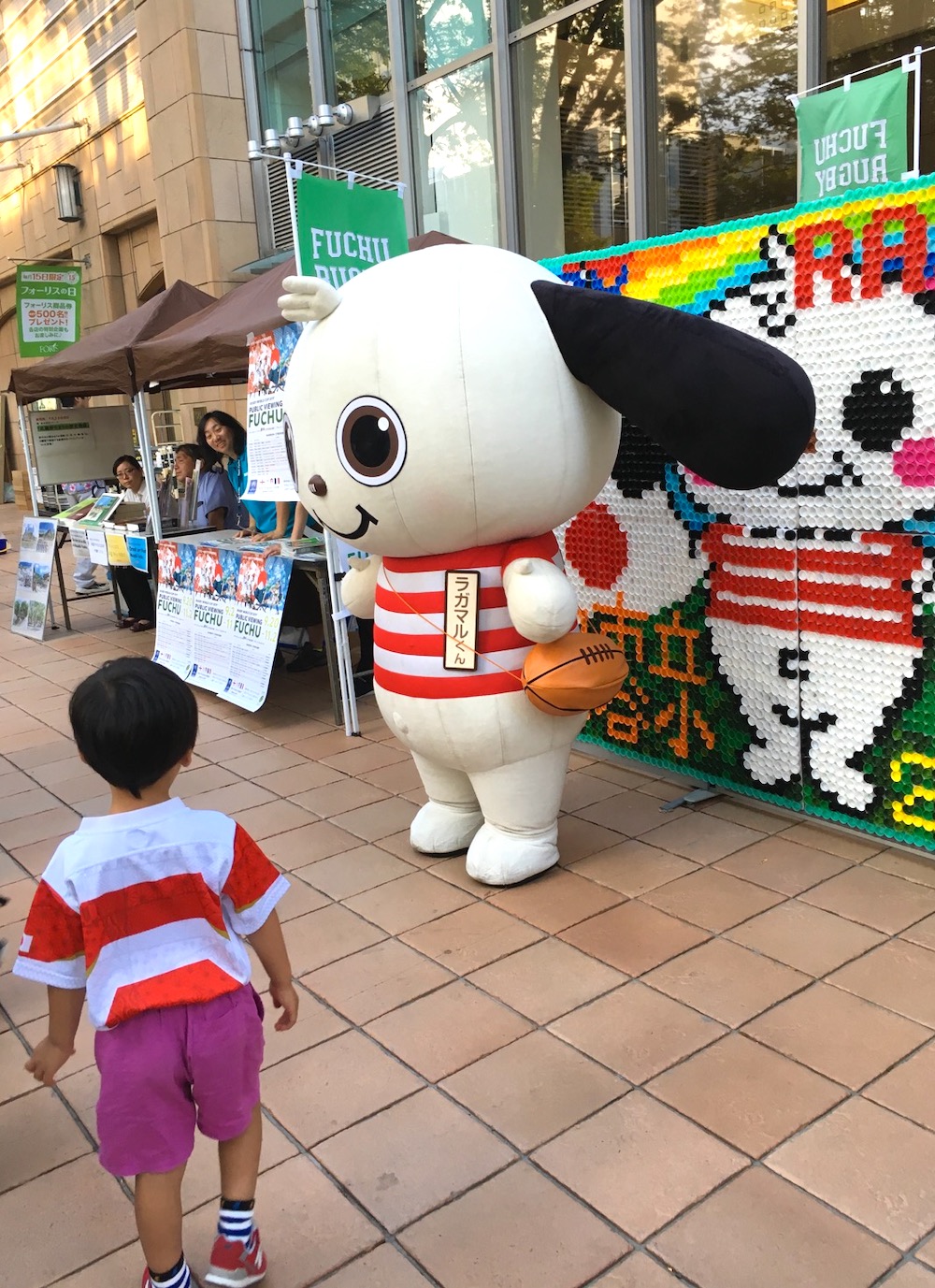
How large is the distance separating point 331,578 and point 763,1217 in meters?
4.13

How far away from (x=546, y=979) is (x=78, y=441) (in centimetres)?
902

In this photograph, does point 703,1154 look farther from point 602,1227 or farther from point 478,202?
point 478,202

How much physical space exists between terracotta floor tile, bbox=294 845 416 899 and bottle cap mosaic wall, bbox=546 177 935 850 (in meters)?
1.43

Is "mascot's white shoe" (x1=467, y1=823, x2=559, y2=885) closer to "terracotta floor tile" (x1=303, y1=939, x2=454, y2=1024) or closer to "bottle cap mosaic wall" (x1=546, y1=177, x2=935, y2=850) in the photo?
"terracotta floor tile" (x1=303, y1=939, x2=454, y2=1024)

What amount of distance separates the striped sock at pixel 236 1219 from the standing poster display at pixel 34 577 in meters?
7.94

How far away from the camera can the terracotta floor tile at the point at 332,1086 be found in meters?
2.71

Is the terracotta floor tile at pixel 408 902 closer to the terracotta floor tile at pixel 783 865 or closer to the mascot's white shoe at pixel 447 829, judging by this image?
the mascot's white shoe at pixel 447 829

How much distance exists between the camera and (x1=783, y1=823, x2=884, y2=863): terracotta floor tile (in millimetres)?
3990

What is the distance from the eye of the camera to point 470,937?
3.57 meters

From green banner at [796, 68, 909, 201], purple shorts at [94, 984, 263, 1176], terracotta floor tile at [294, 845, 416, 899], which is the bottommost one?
terracotta floor tile at [294, 845, 416, 899]

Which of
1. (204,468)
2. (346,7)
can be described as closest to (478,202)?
(346,7)

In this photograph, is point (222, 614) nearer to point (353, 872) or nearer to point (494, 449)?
point (353, 872)

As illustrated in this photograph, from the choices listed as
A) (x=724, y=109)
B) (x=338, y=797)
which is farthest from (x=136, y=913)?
(x=724, y=109)

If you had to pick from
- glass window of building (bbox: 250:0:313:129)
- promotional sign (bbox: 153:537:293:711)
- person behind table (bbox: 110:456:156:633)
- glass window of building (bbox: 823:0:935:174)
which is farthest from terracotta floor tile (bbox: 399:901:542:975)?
glass window of building (bbox: 250:0:313:129)
